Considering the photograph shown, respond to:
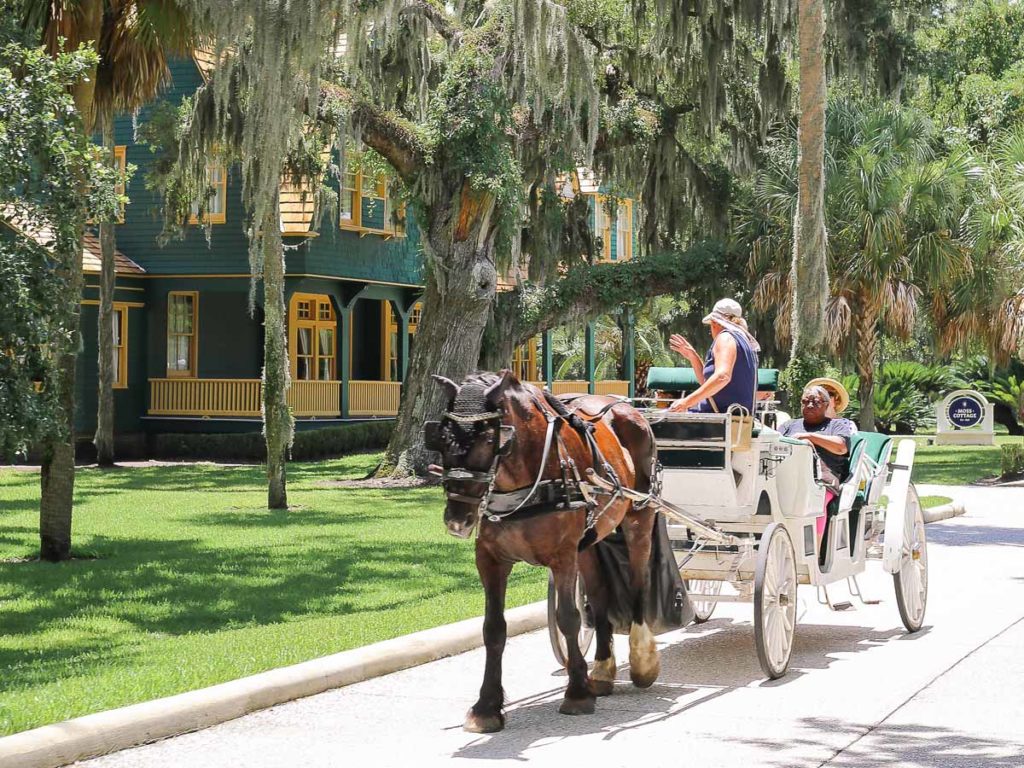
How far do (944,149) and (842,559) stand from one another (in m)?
23.6

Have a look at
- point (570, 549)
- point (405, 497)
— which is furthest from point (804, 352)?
point (570, 549)

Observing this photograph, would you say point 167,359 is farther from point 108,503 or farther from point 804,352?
point 804,352

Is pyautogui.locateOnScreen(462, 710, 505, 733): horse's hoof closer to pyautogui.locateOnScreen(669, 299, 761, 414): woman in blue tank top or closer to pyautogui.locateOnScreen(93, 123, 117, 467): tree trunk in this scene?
pyautogui.locateOnScreen(669, 299, 761, 414): woman in blue tank top

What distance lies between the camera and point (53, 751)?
22.1ft

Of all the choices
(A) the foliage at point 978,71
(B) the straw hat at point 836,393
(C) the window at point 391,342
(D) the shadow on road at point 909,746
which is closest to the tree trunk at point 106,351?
(C) the window at point 391,342

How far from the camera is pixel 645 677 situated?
8.58 metres

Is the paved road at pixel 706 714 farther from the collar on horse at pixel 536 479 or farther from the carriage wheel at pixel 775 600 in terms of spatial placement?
the collar on horse at pixel 536 479

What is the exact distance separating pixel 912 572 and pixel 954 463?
2391cm

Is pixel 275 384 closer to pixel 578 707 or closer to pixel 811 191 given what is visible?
pixel 811 191

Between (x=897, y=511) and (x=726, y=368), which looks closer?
(x=726, y=368)

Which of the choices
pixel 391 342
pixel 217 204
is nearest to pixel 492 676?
pixel 217 204

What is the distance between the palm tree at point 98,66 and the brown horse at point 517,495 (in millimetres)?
7669

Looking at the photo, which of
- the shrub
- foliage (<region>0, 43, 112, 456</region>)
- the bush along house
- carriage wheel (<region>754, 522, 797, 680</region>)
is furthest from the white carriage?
the bush along house

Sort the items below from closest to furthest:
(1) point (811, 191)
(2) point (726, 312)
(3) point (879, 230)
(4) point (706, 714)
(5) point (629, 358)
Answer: (4) point (706, 714)
(2) point (726, 312)
(1) point (811, 191)
(3) point (879, 230)
(5) point (629, 358)
